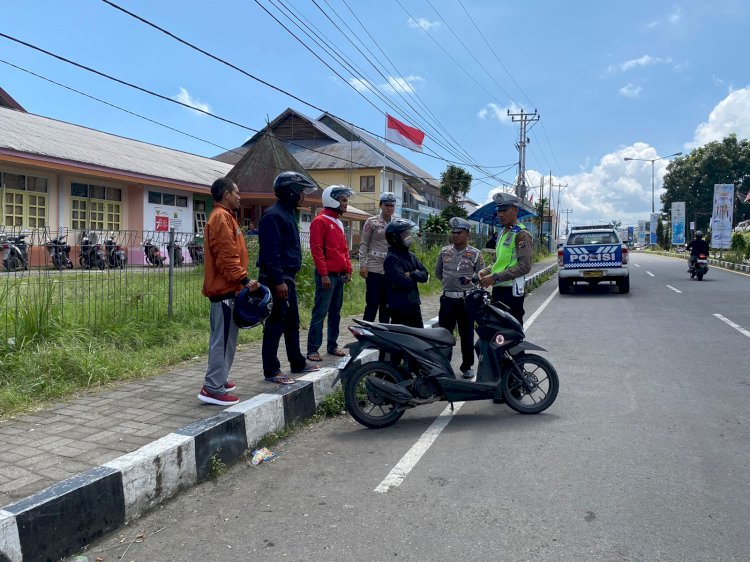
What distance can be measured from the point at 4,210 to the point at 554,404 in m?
15.6

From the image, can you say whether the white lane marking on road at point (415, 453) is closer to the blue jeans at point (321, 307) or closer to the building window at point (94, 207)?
the blue jeans at point (321, 307)

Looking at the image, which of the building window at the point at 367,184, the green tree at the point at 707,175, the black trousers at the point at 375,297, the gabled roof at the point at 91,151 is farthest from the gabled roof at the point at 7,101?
the green tree at the point at 707,175

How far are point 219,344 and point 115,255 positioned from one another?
9.19 ft

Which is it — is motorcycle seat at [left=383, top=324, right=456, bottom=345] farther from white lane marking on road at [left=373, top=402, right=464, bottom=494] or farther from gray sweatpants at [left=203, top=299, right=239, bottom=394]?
gray sweatpants at [left=203, top=299, right=239, bottom=394]

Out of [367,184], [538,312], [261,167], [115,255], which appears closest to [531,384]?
[115,255]

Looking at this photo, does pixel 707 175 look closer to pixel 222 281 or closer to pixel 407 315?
pixel 407 315

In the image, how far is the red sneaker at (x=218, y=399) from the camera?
4.46 meters

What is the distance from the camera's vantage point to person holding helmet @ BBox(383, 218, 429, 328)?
5.35 metres

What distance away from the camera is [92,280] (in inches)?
239

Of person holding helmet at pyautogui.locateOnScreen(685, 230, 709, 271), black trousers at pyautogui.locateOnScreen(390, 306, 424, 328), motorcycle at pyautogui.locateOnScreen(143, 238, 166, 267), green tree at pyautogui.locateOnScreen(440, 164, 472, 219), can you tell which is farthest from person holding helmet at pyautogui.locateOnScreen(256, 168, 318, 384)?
green tree at pyautogui.locateOnScreen(440, 164, 472, 219)

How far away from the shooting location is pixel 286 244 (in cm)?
514

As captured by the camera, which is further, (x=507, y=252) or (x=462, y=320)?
(x=462, y=320)

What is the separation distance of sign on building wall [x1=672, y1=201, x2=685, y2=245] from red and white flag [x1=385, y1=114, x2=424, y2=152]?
32285 millimetres

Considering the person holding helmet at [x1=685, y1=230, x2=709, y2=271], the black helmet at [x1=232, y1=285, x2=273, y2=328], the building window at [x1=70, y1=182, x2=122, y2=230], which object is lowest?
the black helmet at [x1=232, y1=285, x2=273, y2=328]
